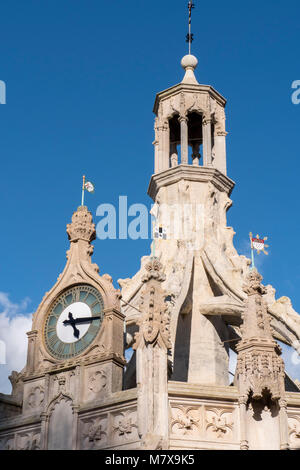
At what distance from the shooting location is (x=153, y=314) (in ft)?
70.5

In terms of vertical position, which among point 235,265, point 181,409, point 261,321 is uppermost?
point 235,265

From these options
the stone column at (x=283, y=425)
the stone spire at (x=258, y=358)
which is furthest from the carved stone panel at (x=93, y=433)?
the stone column at (x=283, y=425)

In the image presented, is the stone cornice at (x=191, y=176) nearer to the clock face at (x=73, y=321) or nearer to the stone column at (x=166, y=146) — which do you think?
the stone column at (x=166, y=146)

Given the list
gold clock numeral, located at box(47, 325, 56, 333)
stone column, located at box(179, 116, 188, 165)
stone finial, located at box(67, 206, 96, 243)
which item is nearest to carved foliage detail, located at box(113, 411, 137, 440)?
gold clock numeral, located at box(47, 325, 56, 333)

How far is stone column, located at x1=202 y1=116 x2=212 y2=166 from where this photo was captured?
29047 mm

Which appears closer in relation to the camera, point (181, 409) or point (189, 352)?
point (181, 409)

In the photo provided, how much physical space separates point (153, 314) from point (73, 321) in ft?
10.1

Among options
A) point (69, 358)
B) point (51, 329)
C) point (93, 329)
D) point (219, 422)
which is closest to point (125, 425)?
point (219, 422)

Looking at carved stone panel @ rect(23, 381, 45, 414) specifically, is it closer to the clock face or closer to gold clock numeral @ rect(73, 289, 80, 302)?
the clock face

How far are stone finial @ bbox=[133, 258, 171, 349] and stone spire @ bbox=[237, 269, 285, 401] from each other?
181 cm
